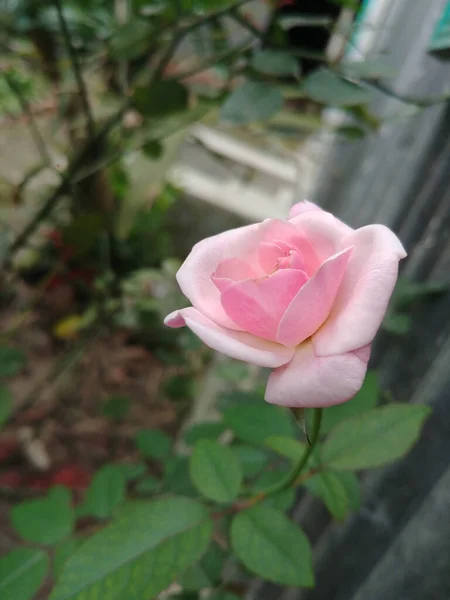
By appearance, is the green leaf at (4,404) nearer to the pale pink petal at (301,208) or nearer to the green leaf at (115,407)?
the green leaf at (115,407)

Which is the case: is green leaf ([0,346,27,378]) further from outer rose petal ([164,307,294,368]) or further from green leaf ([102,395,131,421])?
outer rose petal ([164,307,294,368])

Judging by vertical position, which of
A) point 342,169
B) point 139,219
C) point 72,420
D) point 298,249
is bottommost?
point 72,420

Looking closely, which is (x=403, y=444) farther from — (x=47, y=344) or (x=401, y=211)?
(x=47, y=344)

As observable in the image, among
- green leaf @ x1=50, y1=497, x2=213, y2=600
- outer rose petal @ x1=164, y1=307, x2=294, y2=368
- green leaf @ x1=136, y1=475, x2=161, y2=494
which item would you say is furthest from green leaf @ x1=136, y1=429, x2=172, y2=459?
outer rose petal @ x1=164, y1=307, x2=294, y2=368

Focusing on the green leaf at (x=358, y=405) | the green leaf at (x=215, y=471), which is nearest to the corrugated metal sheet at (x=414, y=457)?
the green leaf at (x=358, y=405)

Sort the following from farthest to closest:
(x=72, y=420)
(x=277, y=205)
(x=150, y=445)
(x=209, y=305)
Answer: (x=277, y=205)
(x=72, y=420)
(x=150, y=445)
(x=209, y=305)

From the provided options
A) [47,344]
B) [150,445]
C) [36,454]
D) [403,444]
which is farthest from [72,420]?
[403,444]

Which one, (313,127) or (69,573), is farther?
(313,127)
